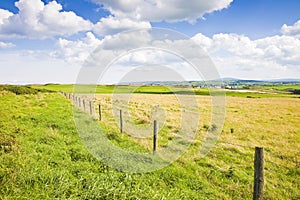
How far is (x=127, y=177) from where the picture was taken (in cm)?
676

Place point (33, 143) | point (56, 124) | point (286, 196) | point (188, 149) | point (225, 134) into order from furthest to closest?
point (225, 134)
point (56, 124)
point (188, 149)
point (33, 143)
point (286, 196)

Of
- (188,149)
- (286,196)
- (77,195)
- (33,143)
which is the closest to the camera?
(77,195)

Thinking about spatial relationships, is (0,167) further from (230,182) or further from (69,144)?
(230,182)

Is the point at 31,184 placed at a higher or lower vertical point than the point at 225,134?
higher

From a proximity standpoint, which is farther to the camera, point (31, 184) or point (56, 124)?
point (56, 124)

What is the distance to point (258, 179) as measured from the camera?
231 inches

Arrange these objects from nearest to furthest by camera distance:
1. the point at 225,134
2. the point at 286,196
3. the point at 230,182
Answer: the point at 286,196, the point at 230,182, the point at 225,134

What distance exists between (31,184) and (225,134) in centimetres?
1273

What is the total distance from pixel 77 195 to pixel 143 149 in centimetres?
476

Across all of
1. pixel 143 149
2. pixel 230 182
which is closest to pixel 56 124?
pixel 143 149

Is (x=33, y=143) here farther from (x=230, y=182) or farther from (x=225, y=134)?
(x=225, y=134)

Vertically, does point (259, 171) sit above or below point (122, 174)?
above

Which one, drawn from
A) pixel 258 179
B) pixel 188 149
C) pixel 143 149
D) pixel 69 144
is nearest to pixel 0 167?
pixel 69 144

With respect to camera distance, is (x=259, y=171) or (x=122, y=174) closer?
(x=259, y=171)
